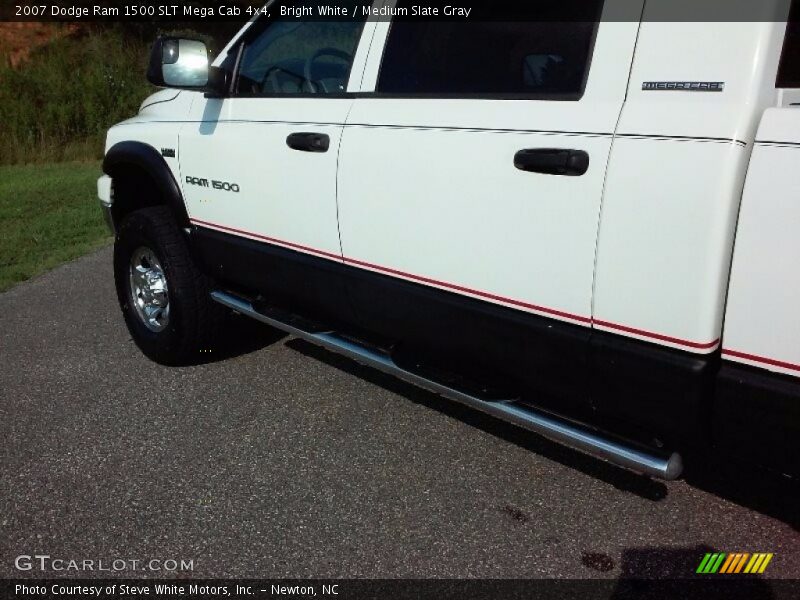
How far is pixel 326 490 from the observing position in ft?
9.80

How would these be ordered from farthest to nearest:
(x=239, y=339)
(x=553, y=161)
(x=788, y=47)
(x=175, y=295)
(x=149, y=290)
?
(x=239, y=339), (x=149, y=290), (x=175, y=295), (x=553, y=161), (x=788, y=47)

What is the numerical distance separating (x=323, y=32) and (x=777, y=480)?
8.41ft

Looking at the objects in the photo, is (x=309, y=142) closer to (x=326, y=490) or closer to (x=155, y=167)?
(x=155, y=167)

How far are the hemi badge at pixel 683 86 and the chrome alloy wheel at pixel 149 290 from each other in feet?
9.16

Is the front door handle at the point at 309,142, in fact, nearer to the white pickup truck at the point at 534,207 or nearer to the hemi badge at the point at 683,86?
the white pickup truck at the point at 534,207

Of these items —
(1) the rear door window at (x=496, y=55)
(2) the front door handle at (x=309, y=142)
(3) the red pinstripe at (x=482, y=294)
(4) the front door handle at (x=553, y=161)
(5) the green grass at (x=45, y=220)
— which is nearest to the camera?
(3) the red pinstripe at (x=482, y=294)

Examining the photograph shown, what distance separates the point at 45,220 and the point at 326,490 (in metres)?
6.78

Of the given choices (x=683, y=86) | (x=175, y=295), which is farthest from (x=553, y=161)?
(x=175, y=295)

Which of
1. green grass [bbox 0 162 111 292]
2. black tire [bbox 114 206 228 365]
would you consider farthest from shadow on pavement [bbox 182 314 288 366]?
green grass [bbox 0 162 111 292]

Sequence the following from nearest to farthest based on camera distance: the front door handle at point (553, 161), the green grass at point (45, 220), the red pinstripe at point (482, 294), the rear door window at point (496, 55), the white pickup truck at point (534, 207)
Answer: the white pickup truck at point (534, 207), the red pinstripe at point (482, 294), the front door handle at point (553, 161), the rear door window at point (496, 55), the green grass at point (45, 220)

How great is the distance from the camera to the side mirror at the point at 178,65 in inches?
138

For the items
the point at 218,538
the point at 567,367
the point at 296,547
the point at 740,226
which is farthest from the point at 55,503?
the point at 740,226

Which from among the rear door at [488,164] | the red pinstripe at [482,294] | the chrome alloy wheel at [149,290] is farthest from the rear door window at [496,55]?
the chrome alloy wheel at [149,290]

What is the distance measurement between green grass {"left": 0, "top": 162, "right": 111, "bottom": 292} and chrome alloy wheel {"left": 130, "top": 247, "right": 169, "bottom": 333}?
2285mm
